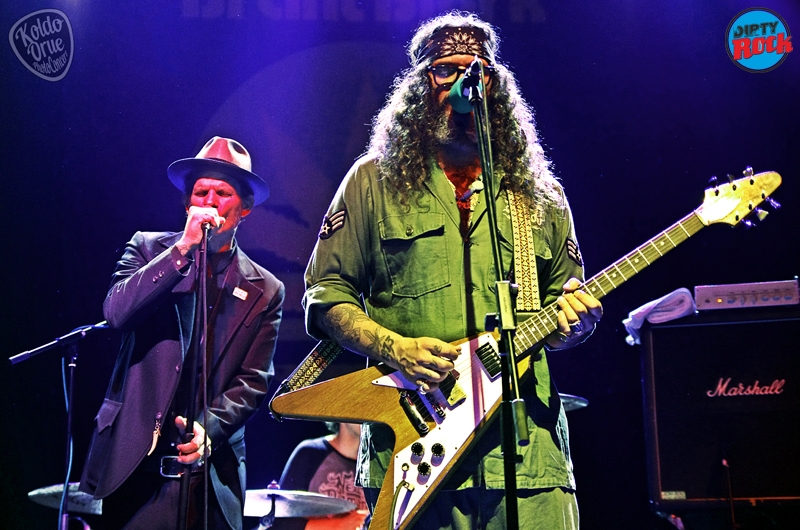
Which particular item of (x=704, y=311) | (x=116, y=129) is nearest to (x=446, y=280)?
(x=704, y=311)

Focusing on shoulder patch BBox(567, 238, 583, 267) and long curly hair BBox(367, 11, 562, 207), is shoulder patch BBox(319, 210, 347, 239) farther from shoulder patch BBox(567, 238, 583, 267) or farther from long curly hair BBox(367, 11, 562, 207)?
shoulder patch BBox(567, 238, 583, 267)

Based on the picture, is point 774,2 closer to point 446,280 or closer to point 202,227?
point 446,280

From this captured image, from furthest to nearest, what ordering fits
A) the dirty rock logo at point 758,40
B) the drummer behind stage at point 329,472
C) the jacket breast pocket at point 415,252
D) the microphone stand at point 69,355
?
the dirty rock logo at point 758,40 < the drummer behind stage at point 329,472 < the microphone stand at point 69,355 < the jacket breast pocket at point 415,252

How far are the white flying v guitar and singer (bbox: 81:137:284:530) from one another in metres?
1.27

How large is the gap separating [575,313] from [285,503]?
2.23 metres

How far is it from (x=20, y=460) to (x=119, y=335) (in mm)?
857

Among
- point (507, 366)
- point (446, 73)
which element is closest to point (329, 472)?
point (446, 73)

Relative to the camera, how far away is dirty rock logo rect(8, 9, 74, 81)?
14.9 ft

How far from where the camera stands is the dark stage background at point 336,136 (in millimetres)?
4465

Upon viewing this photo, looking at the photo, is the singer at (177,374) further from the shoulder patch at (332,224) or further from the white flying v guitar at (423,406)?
the white flying v guitar at (423,406)

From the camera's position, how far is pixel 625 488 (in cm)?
482

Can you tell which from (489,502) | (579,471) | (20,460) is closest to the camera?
(489,502)

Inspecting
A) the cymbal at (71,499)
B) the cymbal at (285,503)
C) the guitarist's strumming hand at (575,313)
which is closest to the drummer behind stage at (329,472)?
the cymbal at (285,503)

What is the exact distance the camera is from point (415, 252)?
284 centimetres
